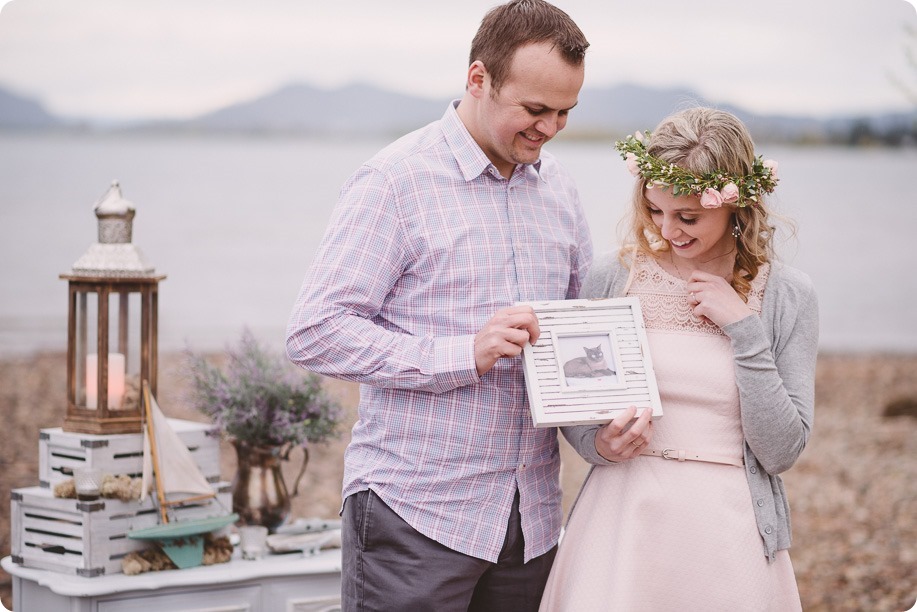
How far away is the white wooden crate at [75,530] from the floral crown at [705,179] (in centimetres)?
169

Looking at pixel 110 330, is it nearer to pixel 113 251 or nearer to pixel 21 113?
pixel 113 251

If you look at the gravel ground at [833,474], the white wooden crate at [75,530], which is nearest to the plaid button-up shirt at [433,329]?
the white wooden crate at [75,530]

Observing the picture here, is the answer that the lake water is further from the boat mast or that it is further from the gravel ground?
the boat mast

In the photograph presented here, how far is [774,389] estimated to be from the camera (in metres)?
2.04

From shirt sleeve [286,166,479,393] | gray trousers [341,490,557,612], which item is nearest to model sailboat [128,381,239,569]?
gray trousers [341,490,557,612]

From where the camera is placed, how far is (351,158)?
13.8 metres

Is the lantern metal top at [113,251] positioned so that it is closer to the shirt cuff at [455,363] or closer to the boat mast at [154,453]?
the boat mast at [154,453]

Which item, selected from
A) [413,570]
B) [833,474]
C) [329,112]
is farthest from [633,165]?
[329,112]

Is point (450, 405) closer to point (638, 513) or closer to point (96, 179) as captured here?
point (638, 513)

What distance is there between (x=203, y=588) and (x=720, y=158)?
5.95 ft

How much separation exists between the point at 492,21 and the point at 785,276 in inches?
32.2

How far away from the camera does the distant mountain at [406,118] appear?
12562mm

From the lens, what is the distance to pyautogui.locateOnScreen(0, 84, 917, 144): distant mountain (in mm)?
12562

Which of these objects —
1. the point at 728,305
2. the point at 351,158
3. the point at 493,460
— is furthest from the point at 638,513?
→ the point at 351,158
